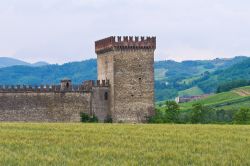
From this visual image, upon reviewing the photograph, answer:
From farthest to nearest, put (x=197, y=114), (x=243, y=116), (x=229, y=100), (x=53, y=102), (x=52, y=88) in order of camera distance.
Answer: (x=229, y=100), (x=243, y=116), (x=197, y=114), (x=52, y=88), (x=53, y=102)

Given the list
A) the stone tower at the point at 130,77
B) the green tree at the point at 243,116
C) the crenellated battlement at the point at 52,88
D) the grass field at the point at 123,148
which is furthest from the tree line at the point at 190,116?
the grass field at the point at 123,148

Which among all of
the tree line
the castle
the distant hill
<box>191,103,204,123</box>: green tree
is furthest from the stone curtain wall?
the distant hill

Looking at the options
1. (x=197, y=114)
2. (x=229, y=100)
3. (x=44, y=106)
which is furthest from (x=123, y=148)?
(x=229, y=100)

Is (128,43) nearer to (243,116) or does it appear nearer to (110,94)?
(110,94)

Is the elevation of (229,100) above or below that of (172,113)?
above

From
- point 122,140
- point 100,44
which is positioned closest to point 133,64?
point 100,44

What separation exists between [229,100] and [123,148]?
431ft

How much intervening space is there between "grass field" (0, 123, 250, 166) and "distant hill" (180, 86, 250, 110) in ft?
359

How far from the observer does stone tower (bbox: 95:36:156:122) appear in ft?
216

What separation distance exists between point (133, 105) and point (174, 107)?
26.4 feet

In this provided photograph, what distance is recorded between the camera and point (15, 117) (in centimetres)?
6425

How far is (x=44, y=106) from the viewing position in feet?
215

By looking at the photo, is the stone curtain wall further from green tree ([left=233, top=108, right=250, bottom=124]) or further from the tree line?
green tree ([left=233, top=108, right=250, bottom=124])

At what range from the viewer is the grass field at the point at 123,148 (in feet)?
80.7
